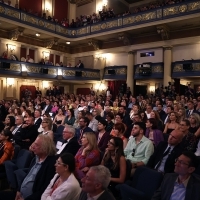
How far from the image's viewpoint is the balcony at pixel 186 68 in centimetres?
1199

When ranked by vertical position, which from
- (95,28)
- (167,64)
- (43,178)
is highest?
(95,28)

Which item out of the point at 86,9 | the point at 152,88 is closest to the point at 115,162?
the point at 152,88

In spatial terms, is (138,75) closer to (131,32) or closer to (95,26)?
(131,32)

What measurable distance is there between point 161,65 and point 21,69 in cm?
779

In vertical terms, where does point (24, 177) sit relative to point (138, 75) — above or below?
below

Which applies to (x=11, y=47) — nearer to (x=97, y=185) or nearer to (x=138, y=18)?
(x=138, y=18)

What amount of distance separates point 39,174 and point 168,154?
159 centimetres

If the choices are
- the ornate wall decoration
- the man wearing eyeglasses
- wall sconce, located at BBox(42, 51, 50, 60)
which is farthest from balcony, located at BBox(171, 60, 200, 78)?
the man wearing eyeglasses

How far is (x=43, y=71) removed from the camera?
47.1ft

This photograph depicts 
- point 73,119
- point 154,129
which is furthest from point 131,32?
point 154,129

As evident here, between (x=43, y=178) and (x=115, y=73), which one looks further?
(x=115, y=73)

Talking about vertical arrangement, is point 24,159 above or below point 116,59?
below

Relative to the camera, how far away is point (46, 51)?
1602cm

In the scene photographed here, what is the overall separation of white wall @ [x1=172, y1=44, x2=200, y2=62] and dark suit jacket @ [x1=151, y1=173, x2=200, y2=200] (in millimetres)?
11747
